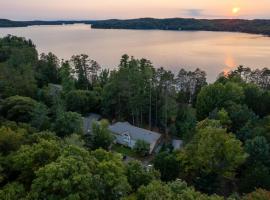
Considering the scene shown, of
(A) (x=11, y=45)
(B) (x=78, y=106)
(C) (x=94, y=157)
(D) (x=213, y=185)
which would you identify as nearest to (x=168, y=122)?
(B) (x=78, y=106)

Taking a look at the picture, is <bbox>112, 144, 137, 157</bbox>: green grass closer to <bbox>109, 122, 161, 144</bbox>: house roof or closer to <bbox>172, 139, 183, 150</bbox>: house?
<bbox>109, 122, 161, 144</bbox>: house roof

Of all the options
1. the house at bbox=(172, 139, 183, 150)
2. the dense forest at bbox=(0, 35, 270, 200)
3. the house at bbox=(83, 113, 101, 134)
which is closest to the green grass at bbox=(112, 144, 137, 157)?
the dense forest at bbox=(0, 35, 270, 200)

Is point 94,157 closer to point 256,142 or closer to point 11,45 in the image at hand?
point 256,142

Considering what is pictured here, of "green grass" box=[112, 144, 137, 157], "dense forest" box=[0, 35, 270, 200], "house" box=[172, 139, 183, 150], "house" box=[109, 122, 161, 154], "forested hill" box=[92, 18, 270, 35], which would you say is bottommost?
"green grass" box=[112, 144, 137, 157]

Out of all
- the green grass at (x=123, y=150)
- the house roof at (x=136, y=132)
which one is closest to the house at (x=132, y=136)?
the house roof at (x=136, y=132)

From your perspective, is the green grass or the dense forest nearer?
the dense forest

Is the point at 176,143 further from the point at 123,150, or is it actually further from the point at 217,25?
the point at 217,25
